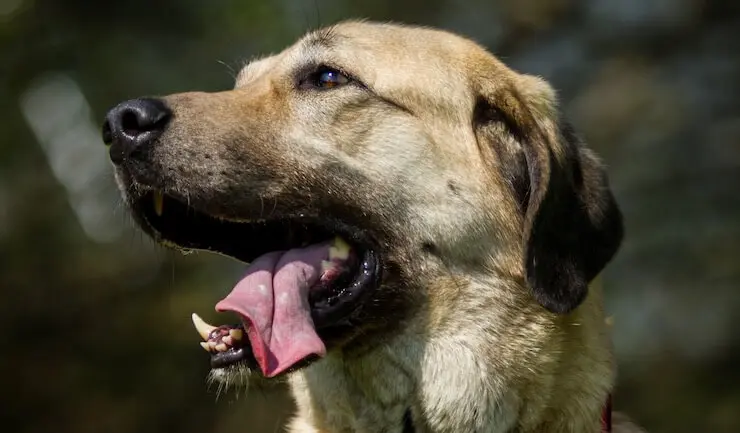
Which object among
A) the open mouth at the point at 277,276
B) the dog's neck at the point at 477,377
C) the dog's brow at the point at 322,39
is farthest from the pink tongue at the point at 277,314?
the dog's brow at the point at 322,39

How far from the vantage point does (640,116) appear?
30.5 ft

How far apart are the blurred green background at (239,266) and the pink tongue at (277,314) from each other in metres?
5.54

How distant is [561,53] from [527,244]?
6.33 meters

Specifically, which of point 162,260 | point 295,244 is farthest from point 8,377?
point 295,244

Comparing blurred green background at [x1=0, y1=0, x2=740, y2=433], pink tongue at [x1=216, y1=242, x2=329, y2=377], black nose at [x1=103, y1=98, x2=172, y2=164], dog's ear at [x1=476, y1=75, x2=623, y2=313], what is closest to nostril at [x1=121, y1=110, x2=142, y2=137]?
black nose at [x1=103, y1=98, x2=172, y2=164]

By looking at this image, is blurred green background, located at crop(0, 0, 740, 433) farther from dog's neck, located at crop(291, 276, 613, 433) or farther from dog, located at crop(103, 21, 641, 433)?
dog's neck, located at crop(291, 276, 613, 433)

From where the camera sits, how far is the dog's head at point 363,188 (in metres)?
3.45

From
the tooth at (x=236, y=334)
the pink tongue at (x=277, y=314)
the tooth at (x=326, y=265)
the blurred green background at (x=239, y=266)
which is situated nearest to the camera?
the pink tongue at (x=277, y=314)

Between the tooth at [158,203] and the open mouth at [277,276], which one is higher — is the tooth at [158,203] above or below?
above

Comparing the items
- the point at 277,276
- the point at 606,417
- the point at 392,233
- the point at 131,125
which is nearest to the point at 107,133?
the point at 131,125

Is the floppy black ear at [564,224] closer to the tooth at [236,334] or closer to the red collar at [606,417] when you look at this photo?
the red collar at [606,417]

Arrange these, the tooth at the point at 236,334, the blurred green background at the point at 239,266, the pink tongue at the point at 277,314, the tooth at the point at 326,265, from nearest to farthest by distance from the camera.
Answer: the pink tongue at the point at 277,314
the tooth at the point at 236,334
the tooth at the point at 326,265
the blurred green background at the point at 239,266

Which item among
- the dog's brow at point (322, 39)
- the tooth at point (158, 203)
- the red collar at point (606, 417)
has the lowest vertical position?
the red collar at point (606, 417)

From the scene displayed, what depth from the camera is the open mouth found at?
339 cm
